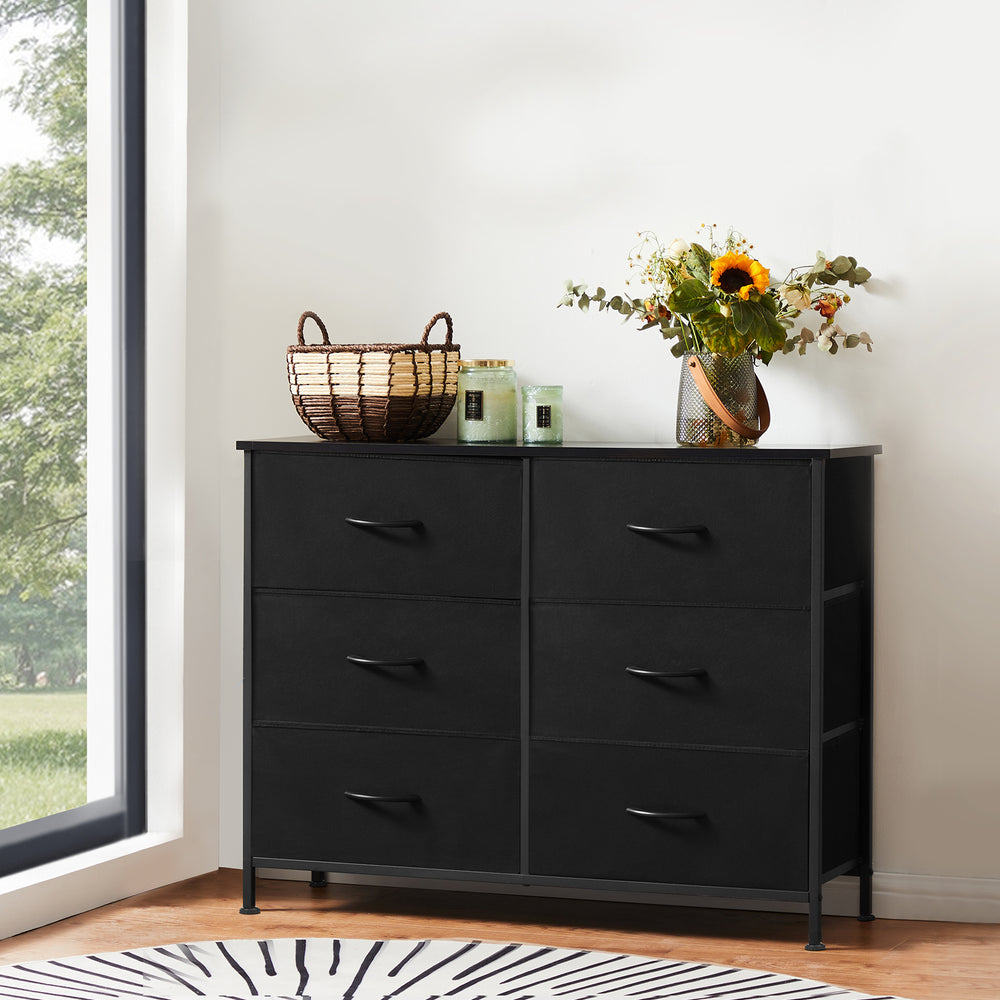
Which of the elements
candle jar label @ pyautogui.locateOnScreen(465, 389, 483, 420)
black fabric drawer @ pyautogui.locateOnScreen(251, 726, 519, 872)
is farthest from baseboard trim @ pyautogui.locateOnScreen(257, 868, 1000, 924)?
candle jar label @ pyautogui.locateOnScreen(465, 389, 483, 420)

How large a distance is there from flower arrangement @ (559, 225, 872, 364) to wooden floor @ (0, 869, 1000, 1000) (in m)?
1.05

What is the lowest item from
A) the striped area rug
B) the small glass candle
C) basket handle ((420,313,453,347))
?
the striped area rug

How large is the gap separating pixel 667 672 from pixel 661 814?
246mm

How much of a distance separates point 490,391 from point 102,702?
1.04 metres

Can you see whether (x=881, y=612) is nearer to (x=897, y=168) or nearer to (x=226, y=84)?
(x=897, y=168)

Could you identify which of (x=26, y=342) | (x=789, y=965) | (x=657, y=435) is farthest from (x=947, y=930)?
(x=26, y=342)

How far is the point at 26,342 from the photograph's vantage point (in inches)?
110

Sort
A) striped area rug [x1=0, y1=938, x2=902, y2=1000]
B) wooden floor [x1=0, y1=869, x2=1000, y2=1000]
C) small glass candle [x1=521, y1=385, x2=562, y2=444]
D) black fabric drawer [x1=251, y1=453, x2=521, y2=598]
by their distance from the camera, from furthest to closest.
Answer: small glass candle [x1=521, y1=385, x2=562, y2=444] < black fabric drawer [x1=251, y1=453, x2=521, y2=598] < wooden floor [x1=0, y1=869, x2=1000, y2=1000] < striped area rug [x1=0, y1=938, x2=902, y2=1000]

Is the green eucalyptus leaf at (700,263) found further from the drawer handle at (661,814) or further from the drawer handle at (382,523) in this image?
the drawer handle at (661,814)

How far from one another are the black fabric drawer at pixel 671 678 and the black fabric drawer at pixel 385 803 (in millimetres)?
146

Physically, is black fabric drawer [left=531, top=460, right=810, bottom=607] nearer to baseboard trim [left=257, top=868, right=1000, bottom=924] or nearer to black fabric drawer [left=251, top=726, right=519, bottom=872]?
black fabric drawer [left=251, top=726, right=519, bottom=872]

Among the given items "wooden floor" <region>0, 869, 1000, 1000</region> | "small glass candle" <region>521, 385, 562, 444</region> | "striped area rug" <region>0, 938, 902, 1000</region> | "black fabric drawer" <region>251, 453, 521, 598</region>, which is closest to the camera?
"striped area rug" <region>0, 938, 902, 1000</region>

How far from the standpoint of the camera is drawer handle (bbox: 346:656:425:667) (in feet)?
8.52

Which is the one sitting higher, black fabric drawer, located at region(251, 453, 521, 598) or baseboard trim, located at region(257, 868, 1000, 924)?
black fabric drawer, located at region(251, 453, 521, 598)
